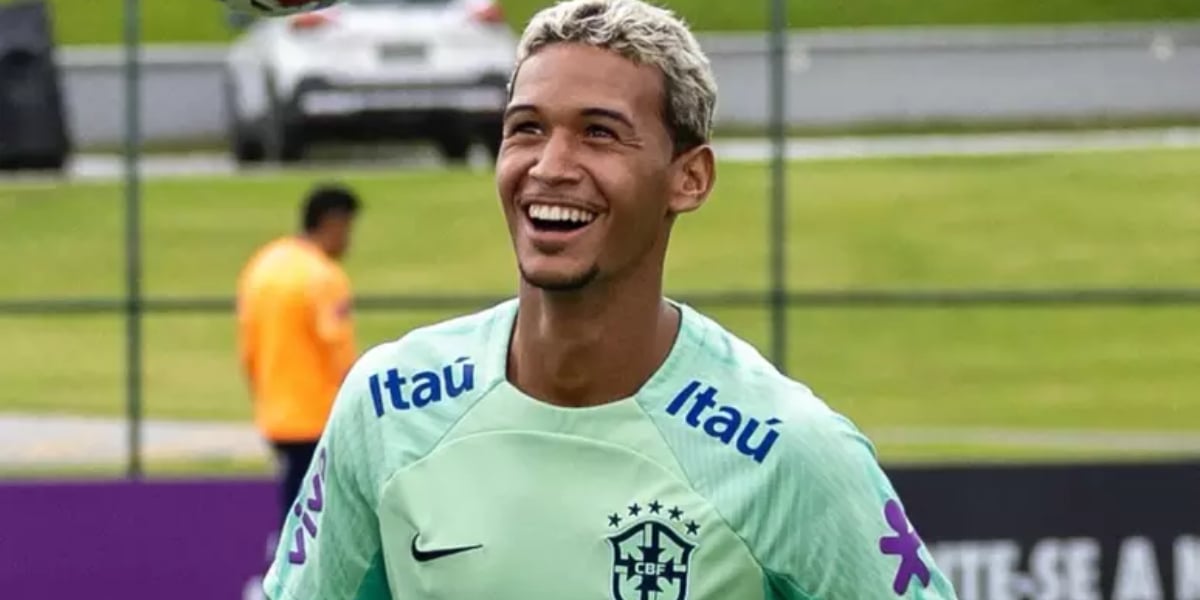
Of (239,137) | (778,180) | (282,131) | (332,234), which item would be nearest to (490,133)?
(282,131)

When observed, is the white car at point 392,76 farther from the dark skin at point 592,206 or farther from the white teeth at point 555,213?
the white teeth at point 555,213

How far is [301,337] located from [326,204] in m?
0.55

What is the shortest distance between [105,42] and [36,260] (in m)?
3.56

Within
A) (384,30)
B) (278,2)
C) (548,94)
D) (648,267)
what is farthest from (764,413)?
(384,30)

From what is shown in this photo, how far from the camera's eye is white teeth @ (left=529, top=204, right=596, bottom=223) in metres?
2.93

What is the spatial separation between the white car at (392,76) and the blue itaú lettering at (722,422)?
41.9 feet

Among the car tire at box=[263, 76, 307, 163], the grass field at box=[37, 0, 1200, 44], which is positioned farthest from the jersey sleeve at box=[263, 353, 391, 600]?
the grass field at box=[37, 0, 1200, 44]

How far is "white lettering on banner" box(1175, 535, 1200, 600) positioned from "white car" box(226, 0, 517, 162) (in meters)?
6.98

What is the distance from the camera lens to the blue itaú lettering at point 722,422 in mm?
3043

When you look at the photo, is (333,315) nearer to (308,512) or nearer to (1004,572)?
(1004,572)

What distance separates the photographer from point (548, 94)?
298 cm

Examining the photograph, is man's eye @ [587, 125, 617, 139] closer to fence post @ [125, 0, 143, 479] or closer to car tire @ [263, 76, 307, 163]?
fence post @ [125, 0, 143, 479]

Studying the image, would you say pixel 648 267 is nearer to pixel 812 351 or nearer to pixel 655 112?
pixel 655 112

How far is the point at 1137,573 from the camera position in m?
9.83
